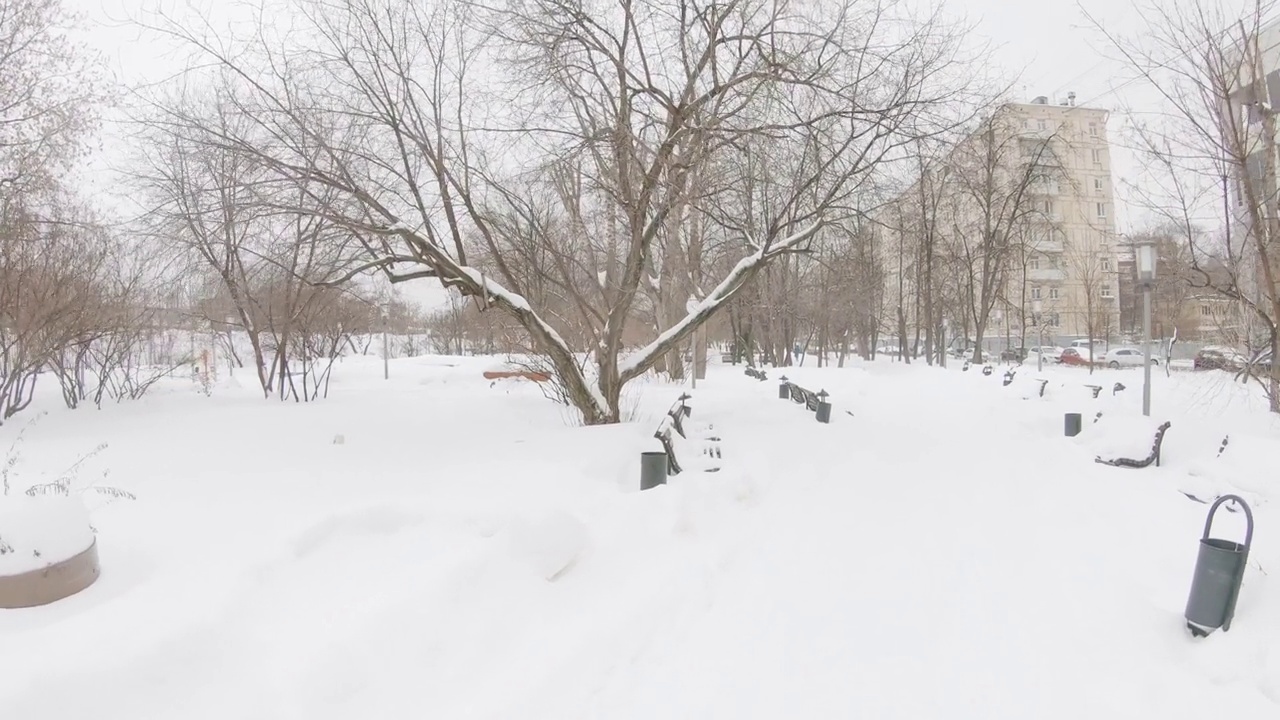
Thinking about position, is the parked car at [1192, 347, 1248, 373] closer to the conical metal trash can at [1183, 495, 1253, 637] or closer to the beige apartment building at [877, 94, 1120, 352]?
the beige apartment building at [877, 94, 1120, 352]

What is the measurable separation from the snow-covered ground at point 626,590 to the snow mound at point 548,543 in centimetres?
2

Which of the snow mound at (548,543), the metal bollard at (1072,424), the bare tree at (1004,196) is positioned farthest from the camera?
the bare tree at (1004,196)

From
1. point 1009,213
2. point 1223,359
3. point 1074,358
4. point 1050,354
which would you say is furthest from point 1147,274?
point 1050,354

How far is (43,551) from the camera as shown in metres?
3.03

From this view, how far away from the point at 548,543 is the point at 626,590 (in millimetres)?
599

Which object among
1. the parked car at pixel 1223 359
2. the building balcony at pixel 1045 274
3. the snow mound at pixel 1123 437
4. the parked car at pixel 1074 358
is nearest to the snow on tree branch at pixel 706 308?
the snow mound at pixel 1123 437

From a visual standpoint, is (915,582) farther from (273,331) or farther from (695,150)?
(273,331)

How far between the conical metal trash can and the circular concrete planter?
550 cm

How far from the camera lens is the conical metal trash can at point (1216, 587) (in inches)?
128

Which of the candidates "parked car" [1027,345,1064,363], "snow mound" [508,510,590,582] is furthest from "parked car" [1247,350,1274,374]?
"parked car" [1027,345,1064,363]

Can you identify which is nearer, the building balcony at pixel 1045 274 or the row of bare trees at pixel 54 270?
the row of bare trees at pixel 54 270

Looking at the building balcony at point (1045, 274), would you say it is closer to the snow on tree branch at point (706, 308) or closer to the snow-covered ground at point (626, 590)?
the snow on tree branch at point (706, 308)

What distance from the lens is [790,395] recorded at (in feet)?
50.8

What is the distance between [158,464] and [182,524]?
275 cm
